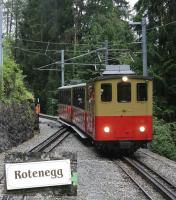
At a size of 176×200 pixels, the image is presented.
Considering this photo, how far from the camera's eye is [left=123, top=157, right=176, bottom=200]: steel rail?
12.1m

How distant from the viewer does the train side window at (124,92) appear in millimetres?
19384

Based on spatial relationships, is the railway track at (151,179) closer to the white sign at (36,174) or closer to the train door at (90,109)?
the train door at (90,109)

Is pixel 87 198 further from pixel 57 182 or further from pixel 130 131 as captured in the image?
pixel 130 131

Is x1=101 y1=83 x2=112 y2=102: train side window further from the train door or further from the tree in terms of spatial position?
the tree

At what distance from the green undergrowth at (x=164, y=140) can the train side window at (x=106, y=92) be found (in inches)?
133

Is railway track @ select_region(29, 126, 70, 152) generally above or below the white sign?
below

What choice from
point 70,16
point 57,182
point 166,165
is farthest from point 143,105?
point 70,16

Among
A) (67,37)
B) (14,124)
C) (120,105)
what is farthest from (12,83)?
(67,37)

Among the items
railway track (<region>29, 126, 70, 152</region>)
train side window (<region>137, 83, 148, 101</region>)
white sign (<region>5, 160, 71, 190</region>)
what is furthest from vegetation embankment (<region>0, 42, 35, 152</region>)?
white sign (<region>5, 160, 71, 190</region>)

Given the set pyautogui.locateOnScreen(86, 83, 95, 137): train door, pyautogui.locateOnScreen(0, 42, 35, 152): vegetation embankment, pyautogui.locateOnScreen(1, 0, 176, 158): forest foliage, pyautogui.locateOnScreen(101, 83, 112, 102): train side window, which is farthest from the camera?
pyautogui.locateOnScreen(1, 0, 176, 158): forest foliage

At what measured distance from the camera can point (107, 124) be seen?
1922 cm

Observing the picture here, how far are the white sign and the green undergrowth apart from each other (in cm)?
1348

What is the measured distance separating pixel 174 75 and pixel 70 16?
3399 cm

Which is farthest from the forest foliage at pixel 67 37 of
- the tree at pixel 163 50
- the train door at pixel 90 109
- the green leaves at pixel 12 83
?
the train door at pixel 90 109
